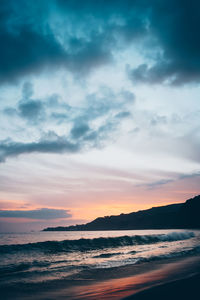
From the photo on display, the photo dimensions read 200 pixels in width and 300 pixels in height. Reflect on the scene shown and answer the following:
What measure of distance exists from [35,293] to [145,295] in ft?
15.0

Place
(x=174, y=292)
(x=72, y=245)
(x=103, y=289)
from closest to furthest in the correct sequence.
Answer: (x=174, y=292), (x=103, y=289), (x=72, y=245)

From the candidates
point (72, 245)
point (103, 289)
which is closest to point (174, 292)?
point (103, 289)

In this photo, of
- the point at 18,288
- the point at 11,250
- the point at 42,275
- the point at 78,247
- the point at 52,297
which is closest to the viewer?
the point at 52,297

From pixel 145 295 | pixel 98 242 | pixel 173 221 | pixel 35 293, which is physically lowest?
pixel 173 221

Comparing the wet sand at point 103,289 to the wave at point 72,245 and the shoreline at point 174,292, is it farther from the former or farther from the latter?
the wave at point 72,245

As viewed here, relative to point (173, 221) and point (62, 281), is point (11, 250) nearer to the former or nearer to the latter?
point (62, 281)

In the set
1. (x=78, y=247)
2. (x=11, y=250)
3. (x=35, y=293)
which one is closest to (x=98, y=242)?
(x=78, y=247)

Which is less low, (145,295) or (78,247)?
(145,295)

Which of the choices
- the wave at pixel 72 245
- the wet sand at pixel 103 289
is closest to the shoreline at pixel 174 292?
the wet sand at pixel 103 289

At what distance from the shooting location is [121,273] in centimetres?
1150

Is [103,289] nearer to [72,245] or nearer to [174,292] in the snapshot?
[174,292]

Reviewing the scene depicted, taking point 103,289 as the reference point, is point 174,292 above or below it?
above

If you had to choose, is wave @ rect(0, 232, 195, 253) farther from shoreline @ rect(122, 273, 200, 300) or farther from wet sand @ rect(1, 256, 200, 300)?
shoreline @ rect(122, 273, 200, 300)

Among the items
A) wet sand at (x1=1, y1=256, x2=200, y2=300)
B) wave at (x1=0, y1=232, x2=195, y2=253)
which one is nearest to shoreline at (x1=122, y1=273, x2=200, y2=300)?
wet sand at (x1=1, y1=256, x2=200, y2=300)
